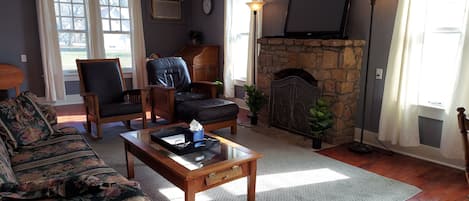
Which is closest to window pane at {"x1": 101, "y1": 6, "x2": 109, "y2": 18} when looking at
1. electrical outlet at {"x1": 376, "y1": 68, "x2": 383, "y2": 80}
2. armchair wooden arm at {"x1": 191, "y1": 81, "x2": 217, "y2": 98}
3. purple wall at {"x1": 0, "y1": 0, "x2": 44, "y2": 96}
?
purple wall at {"x1": 0, "y1": 0, "x2": 44, "y2": 96}

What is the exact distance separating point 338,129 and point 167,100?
2.10 meters

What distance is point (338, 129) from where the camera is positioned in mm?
3865

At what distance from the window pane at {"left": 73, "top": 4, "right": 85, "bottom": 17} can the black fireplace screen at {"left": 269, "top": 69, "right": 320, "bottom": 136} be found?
12.3ft

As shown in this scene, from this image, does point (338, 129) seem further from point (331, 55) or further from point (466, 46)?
point (466, 46)

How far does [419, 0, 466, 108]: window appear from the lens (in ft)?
10.1

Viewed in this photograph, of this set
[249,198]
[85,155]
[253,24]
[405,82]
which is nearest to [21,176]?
[85,155]

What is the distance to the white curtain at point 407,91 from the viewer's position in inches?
121

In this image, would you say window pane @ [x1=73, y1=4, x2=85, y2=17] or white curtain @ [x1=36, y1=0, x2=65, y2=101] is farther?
window pane @ [x1=73, y1=4, x2=85, y2=17]

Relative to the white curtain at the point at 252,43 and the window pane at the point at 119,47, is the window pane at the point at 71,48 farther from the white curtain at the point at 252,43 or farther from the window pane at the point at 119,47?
the white curtain at the point at 252,43

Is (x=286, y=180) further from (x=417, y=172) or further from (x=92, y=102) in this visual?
(x=92, y=102)

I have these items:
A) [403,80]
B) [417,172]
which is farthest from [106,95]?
[417,172]

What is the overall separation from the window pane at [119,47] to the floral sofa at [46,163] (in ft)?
11.7

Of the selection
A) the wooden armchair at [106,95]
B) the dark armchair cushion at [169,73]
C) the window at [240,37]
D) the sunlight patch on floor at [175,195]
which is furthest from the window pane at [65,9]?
the sunlight patch on floor at [175,195]

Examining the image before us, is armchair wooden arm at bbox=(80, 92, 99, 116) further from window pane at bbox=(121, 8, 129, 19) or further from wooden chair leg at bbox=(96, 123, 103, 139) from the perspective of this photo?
window pane at bbox=(121, 8, 129, 19)
